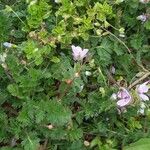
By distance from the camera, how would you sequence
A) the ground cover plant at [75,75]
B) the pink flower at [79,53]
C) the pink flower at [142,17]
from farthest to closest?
1. the pink flower at [142,17]
2. the pink flower at [79,53]
3. the ground cover plant at [75,75]

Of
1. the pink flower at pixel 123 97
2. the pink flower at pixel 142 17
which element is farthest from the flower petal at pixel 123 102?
the pink flower at pixel 142 17

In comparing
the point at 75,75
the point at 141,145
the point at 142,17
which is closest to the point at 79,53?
the point at 75,75

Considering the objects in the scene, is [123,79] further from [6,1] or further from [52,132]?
[6,1]

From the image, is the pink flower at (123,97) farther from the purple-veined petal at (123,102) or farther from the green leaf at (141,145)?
the green leaf at (141,145)

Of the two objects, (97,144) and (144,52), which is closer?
(97,144)

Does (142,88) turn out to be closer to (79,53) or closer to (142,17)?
(79,53)

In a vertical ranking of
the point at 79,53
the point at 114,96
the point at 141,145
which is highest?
the point at 79,53

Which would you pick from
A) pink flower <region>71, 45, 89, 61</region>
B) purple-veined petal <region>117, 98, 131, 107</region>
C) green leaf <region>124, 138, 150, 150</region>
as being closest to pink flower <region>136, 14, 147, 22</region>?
pink flower <region>71, 45, 89, 61</region>

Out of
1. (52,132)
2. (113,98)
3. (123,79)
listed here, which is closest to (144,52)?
(123,79)
